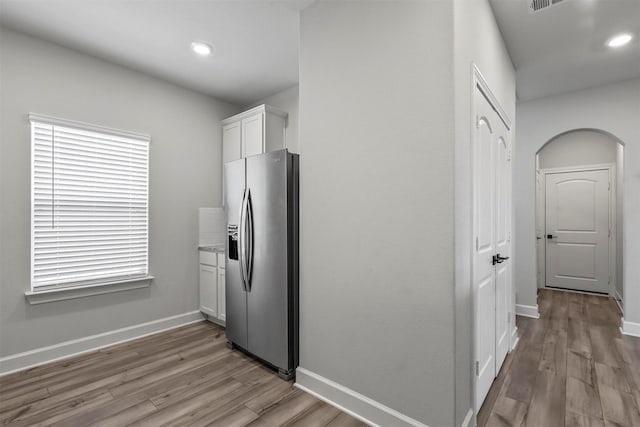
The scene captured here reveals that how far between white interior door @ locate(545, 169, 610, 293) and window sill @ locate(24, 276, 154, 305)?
6364mm

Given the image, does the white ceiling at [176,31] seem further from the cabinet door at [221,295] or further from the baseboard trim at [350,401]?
the baseboard trim at [350,401]

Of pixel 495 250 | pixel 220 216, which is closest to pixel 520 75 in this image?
pixel 495 250

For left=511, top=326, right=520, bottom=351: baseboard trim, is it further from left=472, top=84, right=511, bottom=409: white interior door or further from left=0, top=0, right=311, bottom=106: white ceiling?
left=0, top=0, right=311, bottom=106: white ceiling

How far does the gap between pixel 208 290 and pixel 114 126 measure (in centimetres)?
205

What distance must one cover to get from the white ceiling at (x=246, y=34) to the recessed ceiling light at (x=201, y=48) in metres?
0.06

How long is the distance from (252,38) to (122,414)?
3.05 metres

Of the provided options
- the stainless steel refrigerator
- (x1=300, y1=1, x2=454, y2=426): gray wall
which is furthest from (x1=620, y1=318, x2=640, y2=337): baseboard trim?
the stainless steel refrigerator

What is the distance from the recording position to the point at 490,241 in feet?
7.48

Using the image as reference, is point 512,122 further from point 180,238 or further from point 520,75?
point 180,238

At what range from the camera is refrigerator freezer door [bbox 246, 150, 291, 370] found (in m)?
2.38

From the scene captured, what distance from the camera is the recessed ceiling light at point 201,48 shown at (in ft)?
9.23

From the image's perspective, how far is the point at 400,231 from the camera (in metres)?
1.76

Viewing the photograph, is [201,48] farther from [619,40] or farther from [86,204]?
[619,40]

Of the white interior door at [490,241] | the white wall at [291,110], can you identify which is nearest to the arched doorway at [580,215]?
the white interior door at [490,241]
